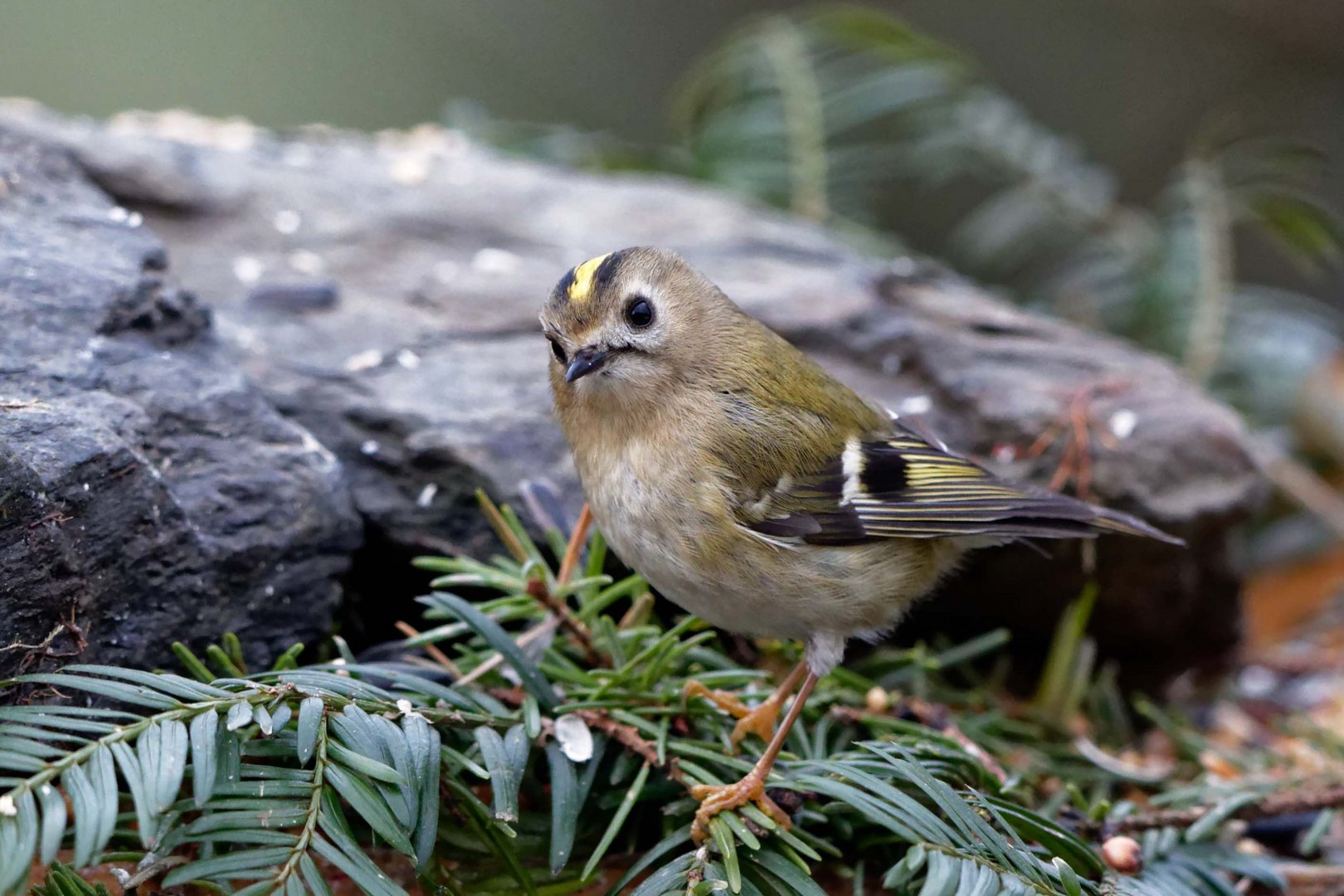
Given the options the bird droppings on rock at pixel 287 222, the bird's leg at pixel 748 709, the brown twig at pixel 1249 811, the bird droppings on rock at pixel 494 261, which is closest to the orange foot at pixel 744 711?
the bird's leg at pixel 748 709

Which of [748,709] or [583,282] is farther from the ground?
[583,282]

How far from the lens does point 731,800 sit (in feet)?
4.54

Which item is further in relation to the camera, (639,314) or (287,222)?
(287,222)

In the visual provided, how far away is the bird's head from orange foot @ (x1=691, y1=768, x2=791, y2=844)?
2.10 feet

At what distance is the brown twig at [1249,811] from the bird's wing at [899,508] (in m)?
0.42

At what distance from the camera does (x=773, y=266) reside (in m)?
2.88

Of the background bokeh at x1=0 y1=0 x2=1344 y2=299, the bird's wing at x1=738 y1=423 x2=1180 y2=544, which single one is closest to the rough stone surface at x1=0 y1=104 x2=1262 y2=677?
the bird's wing at x1=738 y1=423 x2=1180 y2=544

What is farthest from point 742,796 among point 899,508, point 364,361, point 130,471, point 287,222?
point 287,222

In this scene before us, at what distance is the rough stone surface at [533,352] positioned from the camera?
7.12 ft

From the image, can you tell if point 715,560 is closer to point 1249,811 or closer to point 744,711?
point 744,711

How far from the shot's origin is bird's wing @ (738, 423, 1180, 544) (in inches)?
71.5

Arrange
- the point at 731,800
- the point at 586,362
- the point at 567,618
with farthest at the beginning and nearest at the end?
the point at 586,362 → the point at 567,618 → the point at 731,800

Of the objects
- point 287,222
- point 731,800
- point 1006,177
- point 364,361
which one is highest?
point 1006,177

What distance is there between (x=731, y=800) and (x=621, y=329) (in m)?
0.77
